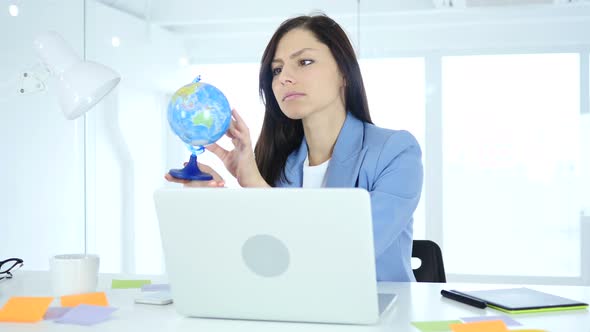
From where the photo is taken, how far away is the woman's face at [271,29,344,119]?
2219 millimetres

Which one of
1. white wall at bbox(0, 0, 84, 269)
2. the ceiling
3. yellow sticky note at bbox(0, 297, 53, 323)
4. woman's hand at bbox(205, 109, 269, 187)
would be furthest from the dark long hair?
the ceiling

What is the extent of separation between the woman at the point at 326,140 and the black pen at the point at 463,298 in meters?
0.41

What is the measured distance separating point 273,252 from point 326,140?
1.19 meters

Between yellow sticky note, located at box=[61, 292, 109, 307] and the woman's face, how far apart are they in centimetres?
96

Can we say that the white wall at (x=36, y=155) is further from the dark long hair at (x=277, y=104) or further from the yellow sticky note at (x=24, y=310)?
the yellow sticky note at (x=24, y=310)

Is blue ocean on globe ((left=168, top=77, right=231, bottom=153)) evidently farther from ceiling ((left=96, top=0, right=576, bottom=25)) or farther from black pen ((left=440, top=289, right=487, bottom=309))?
ceiling ((left=96, top=0, right=576, bottom=25))

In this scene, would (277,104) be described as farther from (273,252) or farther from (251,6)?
(251,6)

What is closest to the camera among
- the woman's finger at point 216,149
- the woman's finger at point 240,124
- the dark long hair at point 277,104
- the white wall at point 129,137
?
the woman's finger at point 240,124

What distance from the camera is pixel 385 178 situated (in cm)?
207

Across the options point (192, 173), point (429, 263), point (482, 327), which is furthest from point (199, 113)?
point (429, 263)

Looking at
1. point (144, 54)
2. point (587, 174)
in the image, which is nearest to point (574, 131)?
point (587, 174)

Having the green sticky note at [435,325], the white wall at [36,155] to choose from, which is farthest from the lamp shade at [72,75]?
the white wall at [36,155]

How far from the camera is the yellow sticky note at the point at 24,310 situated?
131 cm

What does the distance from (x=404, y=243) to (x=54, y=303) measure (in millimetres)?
1079
